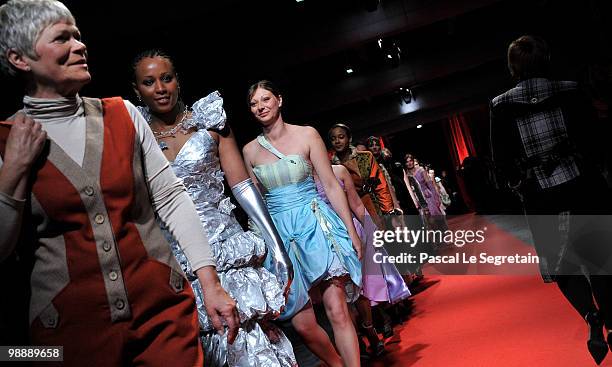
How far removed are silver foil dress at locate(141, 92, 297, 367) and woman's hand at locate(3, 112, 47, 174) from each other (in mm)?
1143

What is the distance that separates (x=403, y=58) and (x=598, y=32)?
28.1 ft

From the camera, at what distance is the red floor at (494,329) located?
11.9 ft

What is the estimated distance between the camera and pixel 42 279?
156 cm

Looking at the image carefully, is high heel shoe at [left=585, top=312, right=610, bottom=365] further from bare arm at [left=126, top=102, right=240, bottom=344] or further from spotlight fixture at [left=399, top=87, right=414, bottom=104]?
spotlight fixture at [left=399, top=87, right=414, bottom=104]

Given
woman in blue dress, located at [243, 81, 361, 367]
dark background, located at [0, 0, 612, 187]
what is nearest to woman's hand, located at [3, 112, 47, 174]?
dark background, located at [0, 0, 612, 187]

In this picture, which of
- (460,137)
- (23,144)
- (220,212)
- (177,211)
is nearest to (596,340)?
(220,212)

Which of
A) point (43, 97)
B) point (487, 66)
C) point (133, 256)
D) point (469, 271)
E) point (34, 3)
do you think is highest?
point (487, 66)

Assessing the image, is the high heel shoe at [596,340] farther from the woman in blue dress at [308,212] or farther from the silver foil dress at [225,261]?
the silver foil dress at [225,261]

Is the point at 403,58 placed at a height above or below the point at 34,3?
above

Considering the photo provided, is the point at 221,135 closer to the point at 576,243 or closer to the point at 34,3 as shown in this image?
the point at 34,3

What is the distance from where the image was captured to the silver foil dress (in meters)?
2.65

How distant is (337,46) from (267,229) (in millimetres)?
7845

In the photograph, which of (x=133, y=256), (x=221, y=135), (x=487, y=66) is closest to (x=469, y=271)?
(x=221, y=135)

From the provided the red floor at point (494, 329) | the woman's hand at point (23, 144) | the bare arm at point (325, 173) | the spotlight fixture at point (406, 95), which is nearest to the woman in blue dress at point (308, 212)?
the bare arm at point (325, 173)
